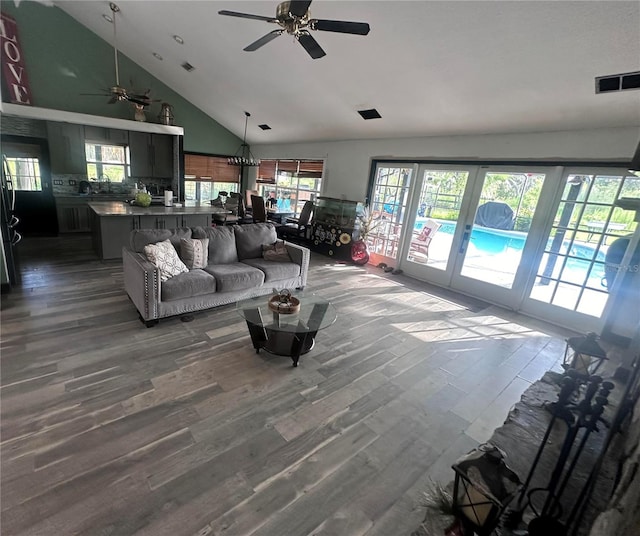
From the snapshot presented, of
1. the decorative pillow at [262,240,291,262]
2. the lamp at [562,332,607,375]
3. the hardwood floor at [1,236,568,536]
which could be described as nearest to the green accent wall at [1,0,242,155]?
the hardwood floor at [1,236,568,536]

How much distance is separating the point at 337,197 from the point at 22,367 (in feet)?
18.8

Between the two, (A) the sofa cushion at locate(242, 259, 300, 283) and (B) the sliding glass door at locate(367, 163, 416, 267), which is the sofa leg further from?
(B) the sliding glass door at locate(367, 163, 416, 267)

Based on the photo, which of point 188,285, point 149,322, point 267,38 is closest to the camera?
point 267,38

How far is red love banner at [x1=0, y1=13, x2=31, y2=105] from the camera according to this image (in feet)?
18.5

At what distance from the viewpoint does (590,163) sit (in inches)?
147

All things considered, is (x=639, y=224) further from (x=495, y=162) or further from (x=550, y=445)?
(x=550, y=445)

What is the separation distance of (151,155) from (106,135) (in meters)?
0.96

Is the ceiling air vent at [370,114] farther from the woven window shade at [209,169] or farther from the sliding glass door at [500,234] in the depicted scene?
the woven window shade at [209,169]

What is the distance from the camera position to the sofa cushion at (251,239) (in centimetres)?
422

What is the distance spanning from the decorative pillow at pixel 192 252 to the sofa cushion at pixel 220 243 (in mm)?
194

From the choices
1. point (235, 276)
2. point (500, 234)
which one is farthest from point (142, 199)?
point (500, 234)

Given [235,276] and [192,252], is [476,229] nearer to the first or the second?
[235,276]

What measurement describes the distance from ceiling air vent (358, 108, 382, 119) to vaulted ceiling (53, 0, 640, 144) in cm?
12

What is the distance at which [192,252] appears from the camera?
3.60 m
